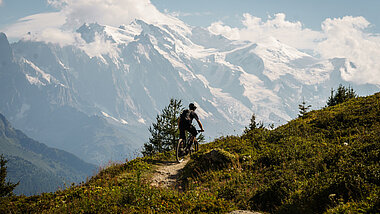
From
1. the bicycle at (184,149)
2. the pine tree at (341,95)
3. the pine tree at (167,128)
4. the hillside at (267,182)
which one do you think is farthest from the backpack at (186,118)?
the pine tree at (167,128)

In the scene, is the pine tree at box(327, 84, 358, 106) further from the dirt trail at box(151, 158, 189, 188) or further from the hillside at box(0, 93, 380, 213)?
the dirt trail at box(151, 158, 189, 188)

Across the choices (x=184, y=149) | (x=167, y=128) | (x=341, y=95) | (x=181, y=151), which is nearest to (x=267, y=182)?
(x=181, y=151)

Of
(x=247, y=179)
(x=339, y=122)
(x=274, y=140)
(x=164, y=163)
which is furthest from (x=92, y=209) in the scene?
(x=339, y=122)

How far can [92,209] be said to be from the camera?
7.17 m

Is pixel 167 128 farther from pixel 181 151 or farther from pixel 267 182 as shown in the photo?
pixel 267 182

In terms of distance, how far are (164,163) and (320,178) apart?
886cm

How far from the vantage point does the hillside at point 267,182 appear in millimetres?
6492

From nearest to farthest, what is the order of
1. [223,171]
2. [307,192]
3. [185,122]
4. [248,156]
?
[307,192], [223,171], [248,156], [185,122]

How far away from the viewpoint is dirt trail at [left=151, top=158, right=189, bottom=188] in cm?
1117

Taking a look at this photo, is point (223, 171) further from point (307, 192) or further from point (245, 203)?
point (307, 192)

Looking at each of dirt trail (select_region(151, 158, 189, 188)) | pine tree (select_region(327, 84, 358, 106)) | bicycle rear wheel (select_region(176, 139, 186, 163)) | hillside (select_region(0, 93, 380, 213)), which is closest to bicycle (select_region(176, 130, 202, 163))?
bicycle rear wheel (select_region(176, 139, 186, 163))

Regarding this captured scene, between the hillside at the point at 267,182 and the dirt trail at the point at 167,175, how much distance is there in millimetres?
367

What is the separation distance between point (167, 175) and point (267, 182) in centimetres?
535

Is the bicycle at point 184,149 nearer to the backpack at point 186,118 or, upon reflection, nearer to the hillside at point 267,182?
the backpack at point 186,118
